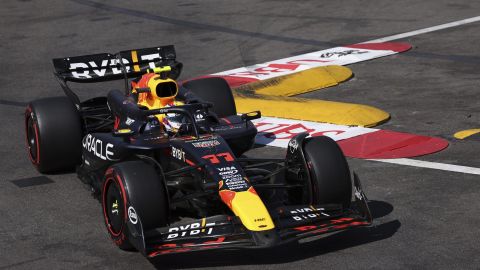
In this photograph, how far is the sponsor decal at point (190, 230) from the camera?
841 centimetres

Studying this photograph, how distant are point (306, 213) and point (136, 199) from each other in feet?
4.94

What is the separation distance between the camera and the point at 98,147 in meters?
10.4

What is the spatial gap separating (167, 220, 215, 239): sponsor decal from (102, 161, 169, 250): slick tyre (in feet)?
0.77

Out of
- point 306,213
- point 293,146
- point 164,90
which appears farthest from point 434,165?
point 164,90

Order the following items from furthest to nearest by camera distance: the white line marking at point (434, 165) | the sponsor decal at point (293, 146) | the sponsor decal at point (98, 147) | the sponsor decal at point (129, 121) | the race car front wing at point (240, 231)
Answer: the white line marking at point (434, 165) < the sponsor decal at point (129, 121) < the sponsor decal at point (98, 147) < the sponsor decal at point (293, 146) < the race car front wing at point (240, 231)

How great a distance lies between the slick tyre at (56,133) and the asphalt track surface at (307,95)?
25cm

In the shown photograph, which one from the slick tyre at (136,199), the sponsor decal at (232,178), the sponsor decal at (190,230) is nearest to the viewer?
the sponsor decal at (190,230)

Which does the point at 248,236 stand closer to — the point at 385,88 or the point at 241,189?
the point at 241,189

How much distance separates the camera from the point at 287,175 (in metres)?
9.60

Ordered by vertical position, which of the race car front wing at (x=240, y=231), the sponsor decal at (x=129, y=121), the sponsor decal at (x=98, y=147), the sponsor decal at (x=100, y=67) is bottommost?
the race car front wing at (x=240, y=231)

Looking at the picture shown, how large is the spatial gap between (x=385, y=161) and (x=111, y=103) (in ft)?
10.7

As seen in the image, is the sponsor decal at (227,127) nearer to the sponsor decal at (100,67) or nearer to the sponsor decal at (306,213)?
the sponsor decal at (306,213)

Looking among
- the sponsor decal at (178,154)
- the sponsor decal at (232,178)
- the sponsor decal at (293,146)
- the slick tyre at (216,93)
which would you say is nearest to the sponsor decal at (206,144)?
the sponsor decal at (178,154)

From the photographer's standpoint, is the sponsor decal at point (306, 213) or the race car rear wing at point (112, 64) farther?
the race car rear wing at point (112, 64)
